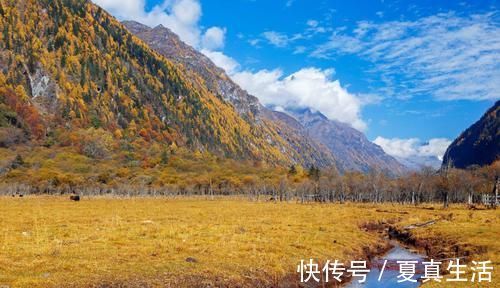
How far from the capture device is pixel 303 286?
91.9 feet

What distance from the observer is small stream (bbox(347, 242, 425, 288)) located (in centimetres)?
3114

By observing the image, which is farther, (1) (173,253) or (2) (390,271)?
(2) (390,271)

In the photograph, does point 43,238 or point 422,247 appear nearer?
point 43,238

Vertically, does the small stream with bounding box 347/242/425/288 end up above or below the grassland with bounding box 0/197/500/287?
below

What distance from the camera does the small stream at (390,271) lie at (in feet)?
102

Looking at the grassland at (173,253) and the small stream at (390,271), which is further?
the small stream at (390,271)

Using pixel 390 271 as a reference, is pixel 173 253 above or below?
above

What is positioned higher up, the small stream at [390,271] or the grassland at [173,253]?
the grassland at [173,253]

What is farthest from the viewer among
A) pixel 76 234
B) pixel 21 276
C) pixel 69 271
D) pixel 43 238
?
pixel 76 234

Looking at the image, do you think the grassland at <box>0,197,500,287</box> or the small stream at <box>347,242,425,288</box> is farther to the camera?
the small stream at <box>347,242,425,288</box>

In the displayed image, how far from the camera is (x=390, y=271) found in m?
35.6

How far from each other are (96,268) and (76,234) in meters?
15.3

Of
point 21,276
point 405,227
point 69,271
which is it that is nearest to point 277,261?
point 69,271

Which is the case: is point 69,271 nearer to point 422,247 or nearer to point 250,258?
point 250,258
